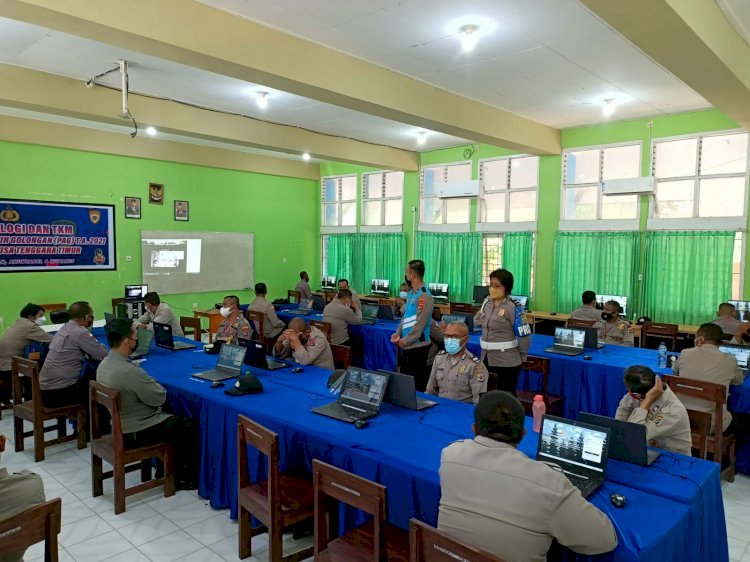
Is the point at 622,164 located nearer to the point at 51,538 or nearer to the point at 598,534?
the point at 598,534

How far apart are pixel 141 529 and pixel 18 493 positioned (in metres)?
1.38

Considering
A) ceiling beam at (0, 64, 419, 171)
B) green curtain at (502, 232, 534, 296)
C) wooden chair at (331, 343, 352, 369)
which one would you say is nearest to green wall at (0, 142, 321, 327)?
ceiling beam at (0, 64, 419, 171)

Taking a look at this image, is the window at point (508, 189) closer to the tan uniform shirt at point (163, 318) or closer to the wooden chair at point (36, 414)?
the tan uniform shirt at point (163, 318)

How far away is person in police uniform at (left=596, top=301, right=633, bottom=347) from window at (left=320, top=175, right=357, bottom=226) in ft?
22.9

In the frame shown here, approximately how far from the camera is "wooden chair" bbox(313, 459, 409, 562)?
6.64 ft

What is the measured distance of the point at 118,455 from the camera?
339 cm

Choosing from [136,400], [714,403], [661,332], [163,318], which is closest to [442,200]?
[661,332]

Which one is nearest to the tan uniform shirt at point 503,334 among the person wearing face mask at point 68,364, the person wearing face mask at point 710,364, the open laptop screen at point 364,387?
the person wearing face mask at point 710,364

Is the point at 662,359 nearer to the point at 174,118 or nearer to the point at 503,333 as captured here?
the point at 503,333

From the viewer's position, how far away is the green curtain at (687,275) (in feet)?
23.5

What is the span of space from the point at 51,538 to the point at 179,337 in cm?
404

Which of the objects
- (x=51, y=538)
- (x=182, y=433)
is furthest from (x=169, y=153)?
(x=51, y=538)

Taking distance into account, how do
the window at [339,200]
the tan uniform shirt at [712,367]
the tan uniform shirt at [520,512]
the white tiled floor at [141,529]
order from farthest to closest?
1. the window at [339,200]
2. the tan uniform shirt at [712,367]
3. the white tiled floor at [141,529]
4. the tan uniform shirt at [520,512]

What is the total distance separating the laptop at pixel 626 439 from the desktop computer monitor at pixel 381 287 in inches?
333
